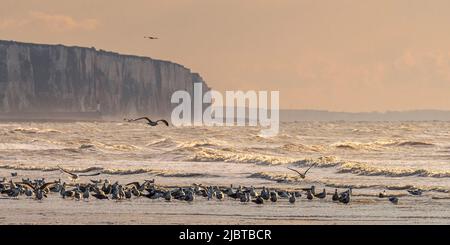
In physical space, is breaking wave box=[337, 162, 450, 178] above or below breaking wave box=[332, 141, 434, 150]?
above

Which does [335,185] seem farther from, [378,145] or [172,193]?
[378,145]

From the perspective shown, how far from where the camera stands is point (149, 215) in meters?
25.8

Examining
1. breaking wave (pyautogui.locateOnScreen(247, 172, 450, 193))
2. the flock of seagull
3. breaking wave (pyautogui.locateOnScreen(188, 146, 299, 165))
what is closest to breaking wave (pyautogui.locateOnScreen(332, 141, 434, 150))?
breaking wave (pyautogui.locateOnScreen(188, 146, 299, 165))

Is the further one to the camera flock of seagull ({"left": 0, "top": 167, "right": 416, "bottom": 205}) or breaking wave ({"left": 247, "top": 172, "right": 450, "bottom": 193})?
breaking wave ({"left": 247, "top": 172, "right": 450, "bottom": 193})

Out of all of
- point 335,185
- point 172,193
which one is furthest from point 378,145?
point 172,193

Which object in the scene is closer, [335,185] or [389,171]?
[335,185]

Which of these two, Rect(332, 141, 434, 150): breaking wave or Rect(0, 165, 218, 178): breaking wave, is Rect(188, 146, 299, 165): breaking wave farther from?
Rect(332, 141, 434, 150): breaking wave
